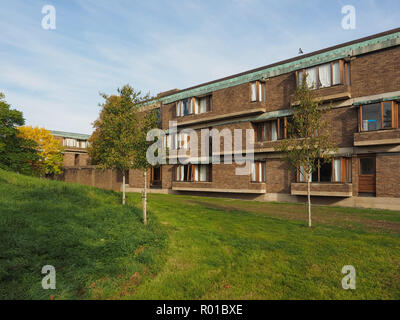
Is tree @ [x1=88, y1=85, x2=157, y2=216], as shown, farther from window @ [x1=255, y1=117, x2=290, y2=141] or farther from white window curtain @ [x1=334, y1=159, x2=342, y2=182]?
white window curtain @ [x1=334, y1=159, x2=342, y2=182]

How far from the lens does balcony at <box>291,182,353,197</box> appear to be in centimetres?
1945

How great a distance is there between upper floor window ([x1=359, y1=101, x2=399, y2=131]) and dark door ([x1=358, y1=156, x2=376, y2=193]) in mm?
2365

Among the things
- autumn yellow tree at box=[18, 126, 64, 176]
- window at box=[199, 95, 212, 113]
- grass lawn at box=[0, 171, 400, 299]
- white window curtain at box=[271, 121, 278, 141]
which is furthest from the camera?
autumn yellow tree at box=[18, 126, 64, 176]

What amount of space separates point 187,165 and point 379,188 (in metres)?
18.5

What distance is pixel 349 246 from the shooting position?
8.41 meters

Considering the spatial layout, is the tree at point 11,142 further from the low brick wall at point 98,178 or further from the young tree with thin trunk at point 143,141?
the young tree with thin trunk at point 143,141

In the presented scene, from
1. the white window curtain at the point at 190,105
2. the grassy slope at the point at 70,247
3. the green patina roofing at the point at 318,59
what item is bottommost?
the grassy slope at the point at 70,247

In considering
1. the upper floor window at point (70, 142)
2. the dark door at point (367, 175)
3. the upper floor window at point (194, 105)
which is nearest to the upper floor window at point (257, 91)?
the upper floor window at point (194, 105)

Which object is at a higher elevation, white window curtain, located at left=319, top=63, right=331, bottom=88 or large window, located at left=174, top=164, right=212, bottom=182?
white window curtain, located at left=319, top=63, right=331, bottom=88

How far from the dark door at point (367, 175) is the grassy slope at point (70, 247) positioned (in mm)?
16608

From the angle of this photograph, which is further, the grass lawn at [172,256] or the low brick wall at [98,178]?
the low brick wall at [98,178]

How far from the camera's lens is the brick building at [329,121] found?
59.9 ft

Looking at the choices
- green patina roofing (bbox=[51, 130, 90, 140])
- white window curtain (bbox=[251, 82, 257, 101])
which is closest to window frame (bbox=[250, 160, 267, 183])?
white window curtain (bbox=[251, 82, 257, 101])

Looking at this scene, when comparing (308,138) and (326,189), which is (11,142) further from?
(326,189)
